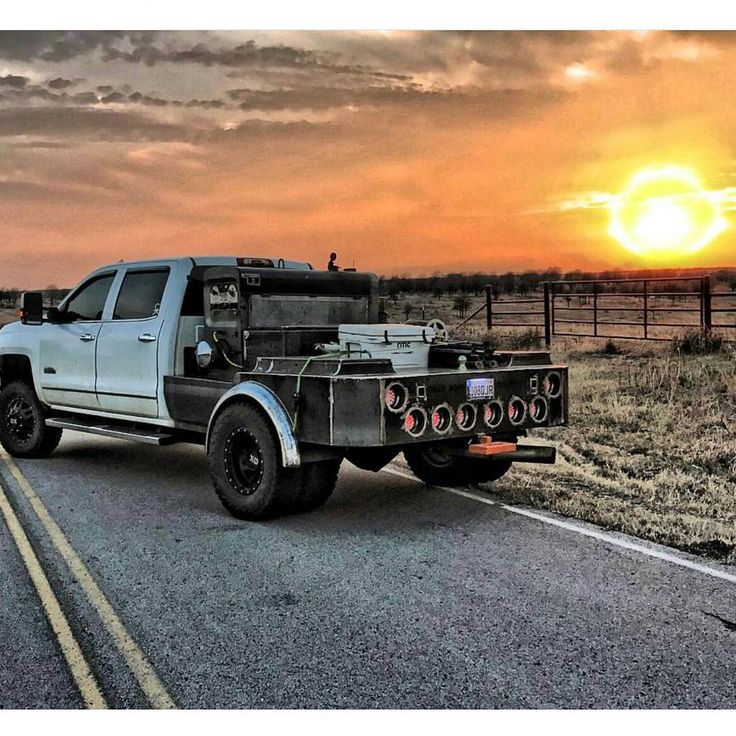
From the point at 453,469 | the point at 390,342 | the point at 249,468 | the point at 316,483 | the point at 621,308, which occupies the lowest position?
the point at 453,469

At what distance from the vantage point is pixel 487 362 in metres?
6.45

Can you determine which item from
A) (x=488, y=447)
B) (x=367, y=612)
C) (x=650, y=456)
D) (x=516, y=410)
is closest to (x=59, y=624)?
(x=367, y=612)

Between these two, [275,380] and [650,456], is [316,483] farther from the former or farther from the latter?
[650,456]

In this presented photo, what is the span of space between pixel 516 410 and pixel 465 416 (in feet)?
1.82

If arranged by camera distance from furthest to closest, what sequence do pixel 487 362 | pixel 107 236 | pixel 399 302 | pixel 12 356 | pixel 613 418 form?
pixel 399 302
pixel 613 418
pixel 107 236
pixel 12 356
pixel 487 362

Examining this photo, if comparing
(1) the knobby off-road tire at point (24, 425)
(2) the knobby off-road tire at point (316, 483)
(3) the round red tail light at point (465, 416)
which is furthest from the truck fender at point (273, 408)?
Result: (1) the knobby off-road tire at point (24, 425)

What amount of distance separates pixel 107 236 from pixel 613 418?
6451mm

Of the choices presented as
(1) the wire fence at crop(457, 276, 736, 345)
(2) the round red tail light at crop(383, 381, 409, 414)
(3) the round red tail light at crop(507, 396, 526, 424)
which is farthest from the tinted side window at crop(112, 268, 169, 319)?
(1) the wire fence at crop(457, 276, 736, 345)

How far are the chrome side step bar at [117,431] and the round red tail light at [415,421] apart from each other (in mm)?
2532

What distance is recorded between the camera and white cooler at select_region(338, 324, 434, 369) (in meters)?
6.29

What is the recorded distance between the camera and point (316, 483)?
20.3 feet

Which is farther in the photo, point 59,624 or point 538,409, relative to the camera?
point 538,409

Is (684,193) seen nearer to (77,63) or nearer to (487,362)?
(487,362)
